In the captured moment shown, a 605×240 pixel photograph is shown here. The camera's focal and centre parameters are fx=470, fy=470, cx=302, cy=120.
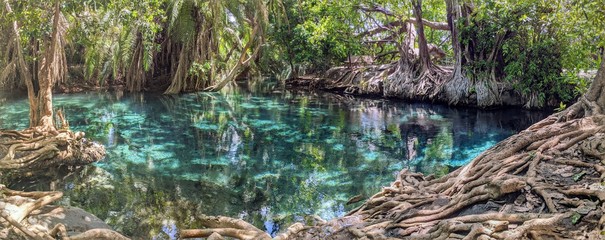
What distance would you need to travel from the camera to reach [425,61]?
19312 millimetres

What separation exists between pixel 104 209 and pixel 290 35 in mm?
18332

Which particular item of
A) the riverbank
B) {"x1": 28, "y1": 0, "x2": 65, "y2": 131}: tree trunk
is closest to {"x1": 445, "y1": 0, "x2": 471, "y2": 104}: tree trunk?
the riverbank

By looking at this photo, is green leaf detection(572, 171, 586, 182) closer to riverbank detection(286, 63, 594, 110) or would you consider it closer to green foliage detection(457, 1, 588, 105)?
riverbank detection(286, 63, 594, 110)

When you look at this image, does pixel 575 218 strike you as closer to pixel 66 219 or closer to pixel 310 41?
pixel 66 219

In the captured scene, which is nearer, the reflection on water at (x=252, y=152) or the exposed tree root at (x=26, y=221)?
the exposed tree root at (x=26, y=221)

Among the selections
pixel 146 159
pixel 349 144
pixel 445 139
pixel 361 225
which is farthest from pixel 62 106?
pixel 361 225

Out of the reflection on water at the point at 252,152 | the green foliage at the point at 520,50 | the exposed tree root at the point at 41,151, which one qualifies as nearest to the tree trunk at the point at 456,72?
the green foliage at the point at 520,50

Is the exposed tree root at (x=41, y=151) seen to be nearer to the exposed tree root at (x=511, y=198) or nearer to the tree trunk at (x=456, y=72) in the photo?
the exposed tree root at (x=511, y=198)

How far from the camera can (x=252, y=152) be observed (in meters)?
10.7

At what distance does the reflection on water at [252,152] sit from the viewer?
7.14 metres

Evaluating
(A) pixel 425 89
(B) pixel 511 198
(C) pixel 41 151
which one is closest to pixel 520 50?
(A) pixel 425 89

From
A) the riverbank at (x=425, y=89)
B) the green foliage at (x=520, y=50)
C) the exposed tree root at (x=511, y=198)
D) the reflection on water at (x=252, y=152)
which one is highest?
the green foliage at (x=520, y=50)

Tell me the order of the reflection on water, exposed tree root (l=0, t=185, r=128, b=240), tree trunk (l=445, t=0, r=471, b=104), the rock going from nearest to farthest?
exposed tree root (l=0, t=185, r=128, b=240) → the rock → the reflection on water → tree trunk (l=445, t=0, r=471, b=104)

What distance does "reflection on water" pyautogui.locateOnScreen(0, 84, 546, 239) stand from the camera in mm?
7137
